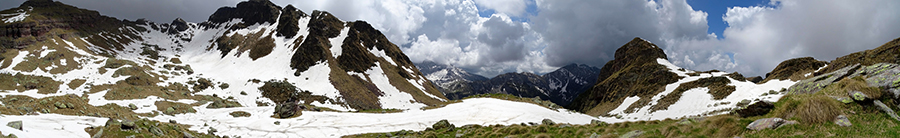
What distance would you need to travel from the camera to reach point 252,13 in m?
172

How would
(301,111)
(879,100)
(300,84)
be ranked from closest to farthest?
(879,100) < (301,111) < (300,84)

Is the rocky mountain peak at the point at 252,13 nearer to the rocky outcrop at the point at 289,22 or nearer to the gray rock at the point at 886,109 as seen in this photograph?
the rocky outcrop at the point at 289,22

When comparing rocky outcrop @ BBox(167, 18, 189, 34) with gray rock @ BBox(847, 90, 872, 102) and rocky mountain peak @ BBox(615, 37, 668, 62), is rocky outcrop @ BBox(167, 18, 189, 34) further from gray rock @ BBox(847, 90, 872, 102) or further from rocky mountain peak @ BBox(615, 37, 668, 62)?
gray rock @ BBox(847, 90, 872, 102)

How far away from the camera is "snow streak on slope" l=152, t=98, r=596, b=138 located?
95.5 ft

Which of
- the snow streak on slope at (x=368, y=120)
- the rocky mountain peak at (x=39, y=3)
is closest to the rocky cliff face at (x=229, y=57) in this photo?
the rocky mountain peak at (x=39, y=3)

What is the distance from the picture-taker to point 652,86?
266 feet

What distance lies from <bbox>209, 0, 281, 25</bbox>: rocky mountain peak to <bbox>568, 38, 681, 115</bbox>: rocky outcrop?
14627cm

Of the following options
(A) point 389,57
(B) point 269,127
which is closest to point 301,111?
(B) point 269,127

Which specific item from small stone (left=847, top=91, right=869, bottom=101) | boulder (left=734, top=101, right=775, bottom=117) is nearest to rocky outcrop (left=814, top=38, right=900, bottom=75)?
boulder (left=734, top=101, right=775, bottom=117)

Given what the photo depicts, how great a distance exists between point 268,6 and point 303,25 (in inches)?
1566

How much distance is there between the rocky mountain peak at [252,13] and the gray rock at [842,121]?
177 meters

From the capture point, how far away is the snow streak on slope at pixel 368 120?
2911 cm

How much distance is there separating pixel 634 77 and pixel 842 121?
95.5m

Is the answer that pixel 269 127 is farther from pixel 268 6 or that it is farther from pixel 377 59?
pixel 268 6
